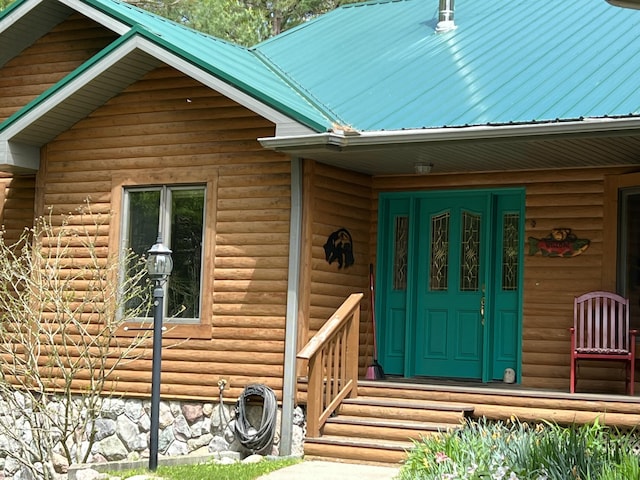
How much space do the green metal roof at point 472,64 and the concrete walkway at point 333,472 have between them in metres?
3.28

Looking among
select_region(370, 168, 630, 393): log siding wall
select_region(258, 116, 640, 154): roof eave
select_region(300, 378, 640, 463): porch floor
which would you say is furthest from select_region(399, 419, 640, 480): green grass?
select_region(370, 168, 630, 393): log siding wall

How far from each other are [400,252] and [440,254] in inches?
19.0

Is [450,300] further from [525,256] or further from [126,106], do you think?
[126,106]

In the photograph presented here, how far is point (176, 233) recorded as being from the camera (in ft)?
40.1

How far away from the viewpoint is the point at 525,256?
11.8 m

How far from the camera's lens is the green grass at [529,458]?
652 centimetres

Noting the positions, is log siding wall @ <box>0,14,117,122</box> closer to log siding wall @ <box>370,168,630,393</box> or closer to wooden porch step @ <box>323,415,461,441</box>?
log siding wall @ <box>370,168,630,393</box>

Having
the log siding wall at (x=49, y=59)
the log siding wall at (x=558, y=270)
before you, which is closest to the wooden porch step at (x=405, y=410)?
the log siding wall at (x=558, y=270)

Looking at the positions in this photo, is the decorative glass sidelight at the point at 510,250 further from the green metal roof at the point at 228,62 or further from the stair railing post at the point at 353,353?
the green metal roof at the point at 228,62

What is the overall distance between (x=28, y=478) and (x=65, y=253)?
2.55m

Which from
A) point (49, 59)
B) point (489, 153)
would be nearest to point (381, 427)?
point (489, 153)

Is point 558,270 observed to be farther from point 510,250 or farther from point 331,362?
point 331,362

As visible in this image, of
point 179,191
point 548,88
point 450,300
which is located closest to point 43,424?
point 179,191

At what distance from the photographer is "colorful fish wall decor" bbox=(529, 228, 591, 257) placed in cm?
1138
